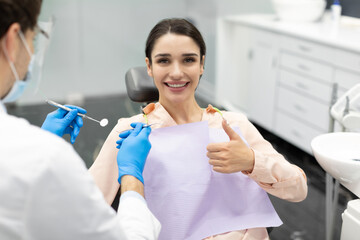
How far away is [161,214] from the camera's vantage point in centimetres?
144

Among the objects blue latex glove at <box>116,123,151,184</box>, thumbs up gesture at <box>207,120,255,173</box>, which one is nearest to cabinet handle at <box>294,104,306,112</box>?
thumbs up gesture at <box>207,120,255,173</box>

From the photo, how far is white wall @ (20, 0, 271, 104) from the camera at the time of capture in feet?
13.7

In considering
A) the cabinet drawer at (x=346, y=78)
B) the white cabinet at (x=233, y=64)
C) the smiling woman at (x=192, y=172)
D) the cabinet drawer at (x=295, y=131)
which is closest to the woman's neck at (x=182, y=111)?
the smiling woman at (x=192, y=172)

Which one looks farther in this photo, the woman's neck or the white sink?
the woman's neck

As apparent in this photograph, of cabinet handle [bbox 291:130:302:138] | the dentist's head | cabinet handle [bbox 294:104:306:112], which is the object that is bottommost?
cabinet handle [bbox 291:130:302:138]

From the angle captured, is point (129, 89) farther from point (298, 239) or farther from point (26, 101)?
point (26, 101)

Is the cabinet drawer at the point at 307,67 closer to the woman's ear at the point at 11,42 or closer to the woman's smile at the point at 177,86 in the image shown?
the woman's smile at the point at 177,86

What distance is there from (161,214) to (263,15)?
2743 mm

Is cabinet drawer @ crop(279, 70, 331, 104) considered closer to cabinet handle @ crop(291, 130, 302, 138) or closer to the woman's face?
cabinet handle @ crop(291, 130, 302, 138)

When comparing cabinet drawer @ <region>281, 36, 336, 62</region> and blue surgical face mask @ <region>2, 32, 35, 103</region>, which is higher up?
blue surgical face mask @ <region>2, 32, 35, 103</region>

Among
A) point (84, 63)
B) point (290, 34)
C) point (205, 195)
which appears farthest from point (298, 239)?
point (84, 63)

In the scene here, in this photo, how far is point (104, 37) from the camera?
4355 millimetres

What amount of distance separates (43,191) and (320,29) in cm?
284

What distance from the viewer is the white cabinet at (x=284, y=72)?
2885mm
